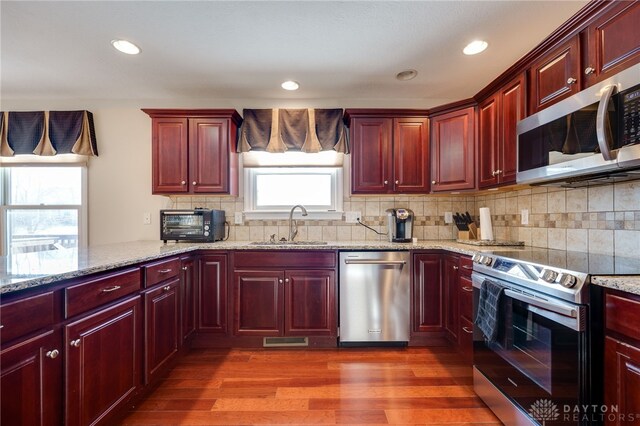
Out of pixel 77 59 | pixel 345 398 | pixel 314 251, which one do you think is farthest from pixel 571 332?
pixel 77 59

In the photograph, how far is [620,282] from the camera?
105cm

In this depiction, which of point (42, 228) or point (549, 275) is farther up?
point (42, 228)

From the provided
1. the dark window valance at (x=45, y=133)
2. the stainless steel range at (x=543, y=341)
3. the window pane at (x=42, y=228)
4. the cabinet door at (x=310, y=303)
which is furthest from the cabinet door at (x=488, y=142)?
the window pane at (x=42, y=228)

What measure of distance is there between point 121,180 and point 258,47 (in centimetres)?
218

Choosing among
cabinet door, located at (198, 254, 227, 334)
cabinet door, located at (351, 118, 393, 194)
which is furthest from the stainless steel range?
cabinet door, located at (198, 254, 227, 334)

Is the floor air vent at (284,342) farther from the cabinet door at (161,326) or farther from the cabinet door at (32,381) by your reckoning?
the cabinet door at (32,381)

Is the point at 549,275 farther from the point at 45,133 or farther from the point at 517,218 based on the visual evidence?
the point at 45,133

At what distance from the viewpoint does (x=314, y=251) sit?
2.48m

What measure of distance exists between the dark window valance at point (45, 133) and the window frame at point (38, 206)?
6.3 inches

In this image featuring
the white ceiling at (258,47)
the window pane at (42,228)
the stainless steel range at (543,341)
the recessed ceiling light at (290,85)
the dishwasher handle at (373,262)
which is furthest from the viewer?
the window pane at (42,228)

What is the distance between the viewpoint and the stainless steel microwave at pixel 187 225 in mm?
2654

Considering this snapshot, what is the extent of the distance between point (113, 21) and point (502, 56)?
2844mm

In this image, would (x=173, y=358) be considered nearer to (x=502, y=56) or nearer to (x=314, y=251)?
(x=314, y=251)

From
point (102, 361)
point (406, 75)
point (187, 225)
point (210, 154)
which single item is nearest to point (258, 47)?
point (210, 154)
